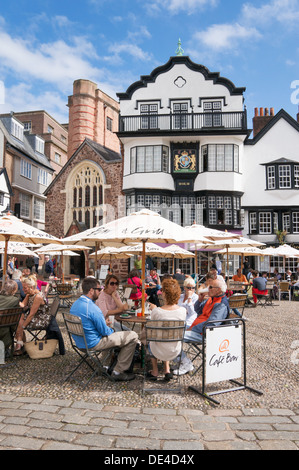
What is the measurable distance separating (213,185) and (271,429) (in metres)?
22.5

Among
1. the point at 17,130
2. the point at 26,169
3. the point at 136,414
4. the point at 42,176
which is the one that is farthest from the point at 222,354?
the point at 42,176

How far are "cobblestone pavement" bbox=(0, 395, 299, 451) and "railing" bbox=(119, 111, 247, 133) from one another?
23.3 metres

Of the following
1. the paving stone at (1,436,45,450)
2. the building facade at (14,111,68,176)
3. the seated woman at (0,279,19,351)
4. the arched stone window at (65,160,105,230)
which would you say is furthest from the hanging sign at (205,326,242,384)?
the building facade at (14,111,68,176)

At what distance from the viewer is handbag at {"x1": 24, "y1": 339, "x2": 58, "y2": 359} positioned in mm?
6484

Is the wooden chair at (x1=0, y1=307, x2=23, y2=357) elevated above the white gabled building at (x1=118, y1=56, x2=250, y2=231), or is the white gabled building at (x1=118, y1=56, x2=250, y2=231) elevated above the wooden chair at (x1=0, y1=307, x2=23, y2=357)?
the white gabled building at (x1=118, y1=56, x2=250, y2=231)

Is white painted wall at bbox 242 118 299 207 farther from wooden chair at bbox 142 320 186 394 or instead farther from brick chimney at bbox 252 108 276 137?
wooden chair at bbox 142 320 186 394

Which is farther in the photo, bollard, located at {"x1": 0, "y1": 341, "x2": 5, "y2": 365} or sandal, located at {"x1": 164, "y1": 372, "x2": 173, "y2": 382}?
bollard, located at {"x1": 0, "y1": 341, "x2": 5, "y2": 365}

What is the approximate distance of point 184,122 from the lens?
86.3 feet

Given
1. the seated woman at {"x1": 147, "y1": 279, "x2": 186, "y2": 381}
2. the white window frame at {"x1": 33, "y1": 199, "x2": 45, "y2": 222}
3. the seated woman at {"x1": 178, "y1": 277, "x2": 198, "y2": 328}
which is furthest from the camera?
the white window frame at {"x1": 33, "y1": 199, "x2": 45, "y2": 222}

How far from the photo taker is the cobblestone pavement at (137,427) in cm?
344

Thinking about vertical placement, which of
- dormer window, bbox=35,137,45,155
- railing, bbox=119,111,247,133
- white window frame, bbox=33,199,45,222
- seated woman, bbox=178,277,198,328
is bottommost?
seated woman, bbox=178,277,198,328
